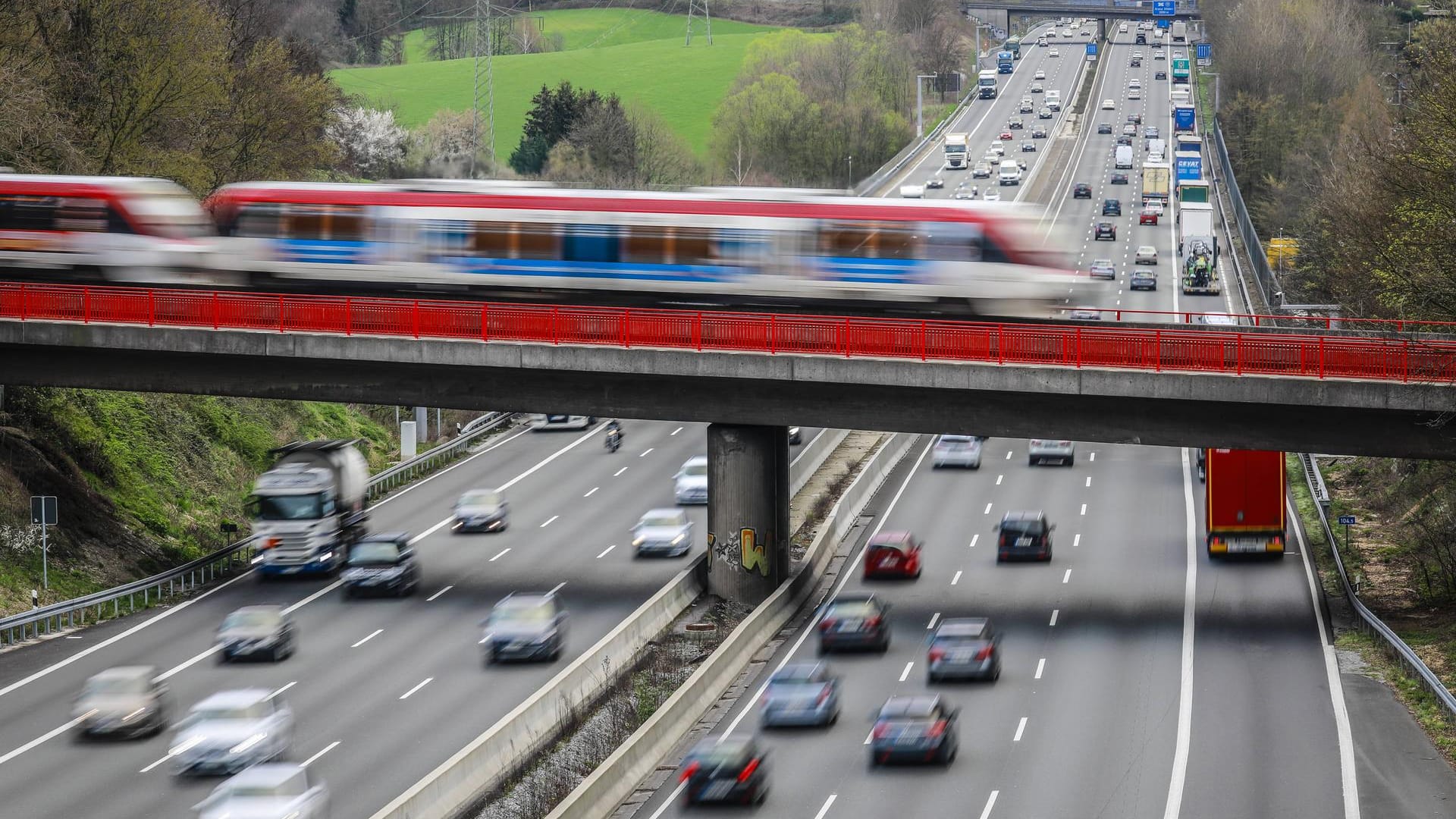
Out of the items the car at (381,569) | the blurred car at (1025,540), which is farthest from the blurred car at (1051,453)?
the car at (381,569)

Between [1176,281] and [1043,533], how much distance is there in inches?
1844

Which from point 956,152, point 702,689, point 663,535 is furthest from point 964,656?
point 956,152

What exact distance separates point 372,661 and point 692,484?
20.0m

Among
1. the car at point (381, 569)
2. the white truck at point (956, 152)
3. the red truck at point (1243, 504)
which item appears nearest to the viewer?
the car at point (381, 569)

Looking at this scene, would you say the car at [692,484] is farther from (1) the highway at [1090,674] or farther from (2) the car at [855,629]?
(2) the car at [855,629]

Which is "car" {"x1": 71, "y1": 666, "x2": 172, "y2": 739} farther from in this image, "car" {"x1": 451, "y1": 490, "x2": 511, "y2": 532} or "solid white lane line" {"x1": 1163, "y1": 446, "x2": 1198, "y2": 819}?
"car" {"x1": 451, "y1": 490, "x2": 511, "y2": 532}

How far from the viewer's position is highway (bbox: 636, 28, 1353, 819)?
3030 centimetres

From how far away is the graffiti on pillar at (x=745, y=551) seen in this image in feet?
143

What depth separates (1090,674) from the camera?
125 feet

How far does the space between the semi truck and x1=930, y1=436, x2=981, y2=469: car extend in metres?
23.7

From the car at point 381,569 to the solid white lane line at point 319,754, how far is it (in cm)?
1215

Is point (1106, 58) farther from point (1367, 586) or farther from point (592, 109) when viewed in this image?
point (1367, 586)

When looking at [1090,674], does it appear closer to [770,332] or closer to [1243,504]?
[770,332]

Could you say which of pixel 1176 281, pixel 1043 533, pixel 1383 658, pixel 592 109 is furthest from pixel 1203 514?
pixel 592 109
